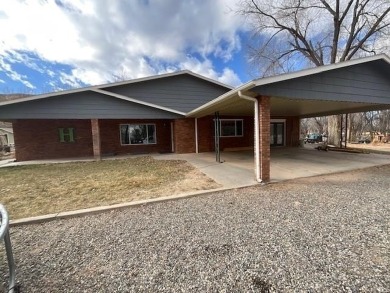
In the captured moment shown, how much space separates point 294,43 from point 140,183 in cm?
1894

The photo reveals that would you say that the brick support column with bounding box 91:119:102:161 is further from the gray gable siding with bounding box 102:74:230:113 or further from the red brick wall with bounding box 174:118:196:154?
the red brick wall with bounding box 174:118:196:154

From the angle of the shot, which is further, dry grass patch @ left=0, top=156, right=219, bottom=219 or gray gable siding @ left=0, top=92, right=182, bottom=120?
gray gable siding @ left=0, top=92, right=182, bottom=120

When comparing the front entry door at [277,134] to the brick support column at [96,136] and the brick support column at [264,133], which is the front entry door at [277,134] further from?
the brick support column at [96,136]

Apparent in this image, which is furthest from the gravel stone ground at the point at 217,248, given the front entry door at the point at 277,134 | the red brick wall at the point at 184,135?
the front entry door at the point at 277,134

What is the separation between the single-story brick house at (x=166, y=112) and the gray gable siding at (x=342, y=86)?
3 cm

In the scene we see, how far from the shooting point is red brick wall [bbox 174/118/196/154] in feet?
42.2

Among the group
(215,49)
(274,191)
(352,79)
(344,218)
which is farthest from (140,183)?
(215,49)

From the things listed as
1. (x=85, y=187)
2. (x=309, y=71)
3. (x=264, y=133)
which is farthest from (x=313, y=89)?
(x=85, y=187)

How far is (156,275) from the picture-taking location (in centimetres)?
230

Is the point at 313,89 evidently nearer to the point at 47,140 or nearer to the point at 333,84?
the point at 333,84

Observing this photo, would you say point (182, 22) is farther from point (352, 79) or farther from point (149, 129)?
point (352, 79)

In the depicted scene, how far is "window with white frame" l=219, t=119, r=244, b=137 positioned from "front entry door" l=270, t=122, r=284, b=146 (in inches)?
112

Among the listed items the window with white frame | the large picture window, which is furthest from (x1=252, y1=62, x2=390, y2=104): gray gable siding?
the large picture window

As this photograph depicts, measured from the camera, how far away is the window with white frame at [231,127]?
1419 centimetres
